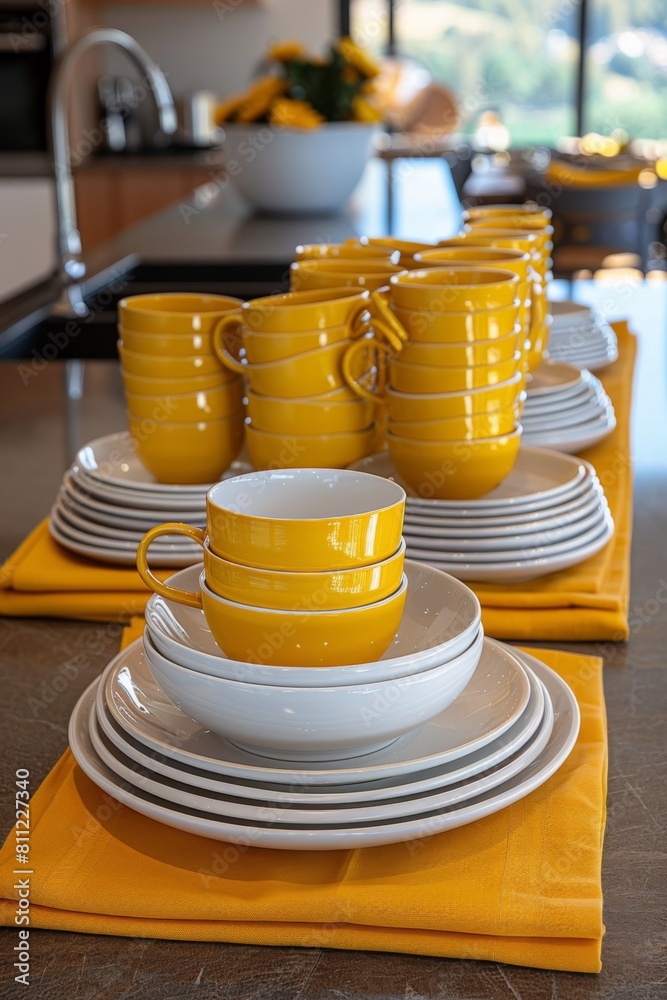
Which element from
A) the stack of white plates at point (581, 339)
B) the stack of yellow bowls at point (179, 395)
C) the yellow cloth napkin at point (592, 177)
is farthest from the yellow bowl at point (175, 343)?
the yellow cloth napkin at point (592, 177)

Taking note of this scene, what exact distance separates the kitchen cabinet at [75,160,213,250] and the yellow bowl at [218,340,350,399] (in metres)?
4.16

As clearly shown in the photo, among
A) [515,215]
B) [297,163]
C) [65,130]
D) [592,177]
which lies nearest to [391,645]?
[515,215]

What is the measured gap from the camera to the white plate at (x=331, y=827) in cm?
47

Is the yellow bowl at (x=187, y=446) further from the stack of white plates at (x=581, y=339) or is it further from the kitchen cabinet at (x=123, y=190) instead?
the kitchen cabinet at (x=123, y=190)

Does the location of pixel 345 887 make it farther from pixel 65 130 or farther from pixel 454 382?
pixel 65 130

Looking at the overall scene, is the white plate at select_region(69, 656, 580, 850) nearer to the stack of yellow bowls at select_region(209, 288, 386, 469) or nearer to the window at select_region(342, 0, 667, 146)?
the stack of yellow bowls at select_region(209, 288, 386, 469)

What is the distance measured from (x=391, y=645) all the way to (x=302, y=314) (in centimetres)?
28

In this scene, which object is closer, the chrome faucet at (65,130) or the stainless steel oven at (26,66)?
the chrome faucet at (65,130)

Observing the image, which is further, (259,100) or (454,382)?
(259,100)

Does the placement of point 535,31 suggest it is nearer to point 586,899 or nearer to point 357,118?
point 357,118

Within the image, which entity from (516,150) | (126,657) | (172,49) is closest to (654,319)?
(126,657)

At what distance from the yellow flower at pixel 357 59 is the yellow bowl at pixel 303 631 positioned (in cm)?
228

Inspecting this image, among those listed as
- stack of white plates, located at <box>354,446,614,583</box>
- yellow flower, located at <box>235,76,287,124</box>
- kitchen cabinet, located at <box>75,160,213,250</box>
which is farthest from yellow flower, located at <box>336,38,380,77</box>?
kitchen cabinet, located at <box>75,160,213,250</box>

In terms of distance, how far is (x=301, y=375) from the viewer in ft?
2.62
